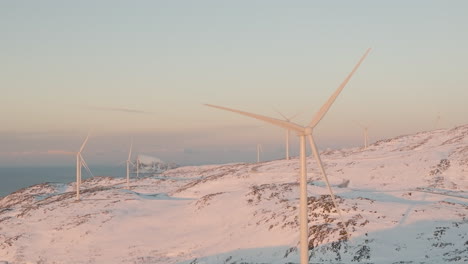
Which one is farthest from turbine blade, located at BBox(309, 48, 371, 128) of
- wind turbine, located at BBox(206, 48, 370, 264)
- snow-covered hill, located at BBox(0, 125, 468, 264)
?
snow-covered hill, located at BBox(0, 125, 468, 264)

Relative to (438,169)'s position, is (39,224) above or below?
below

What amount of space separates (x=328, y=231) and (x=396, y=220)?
6.16m

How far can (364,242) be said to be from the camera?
3797 centimetres

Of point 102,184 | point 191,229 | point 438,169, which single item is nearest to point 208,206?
point 191,229

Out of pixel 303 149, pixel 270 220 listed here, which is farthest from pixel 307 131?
pixel 270 220

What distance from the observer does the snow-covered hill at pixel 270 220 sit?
3838 centimetres

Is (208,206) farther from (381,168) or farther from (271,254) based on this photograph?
(381,168)

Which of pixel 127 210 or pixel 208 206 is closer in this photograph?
pixel 208 206

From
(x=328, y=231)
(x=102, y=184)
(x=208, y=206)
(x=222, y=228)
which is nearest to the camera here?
(x=328, y=231)

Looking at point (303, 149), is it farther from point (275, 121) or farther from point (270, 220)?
point (270, 220)

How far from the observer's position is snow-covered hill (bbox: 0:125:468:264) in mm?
38375

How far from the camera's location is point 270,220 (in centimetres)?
5041

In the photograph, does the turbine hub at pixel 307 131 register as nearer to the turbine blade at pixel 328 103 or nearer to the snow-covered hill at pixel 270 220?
the turbine blade at pixel 328 103

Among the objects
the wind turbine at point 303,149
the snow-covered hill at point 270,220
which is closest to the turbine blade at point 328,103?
the wind turbine at point 303,149
